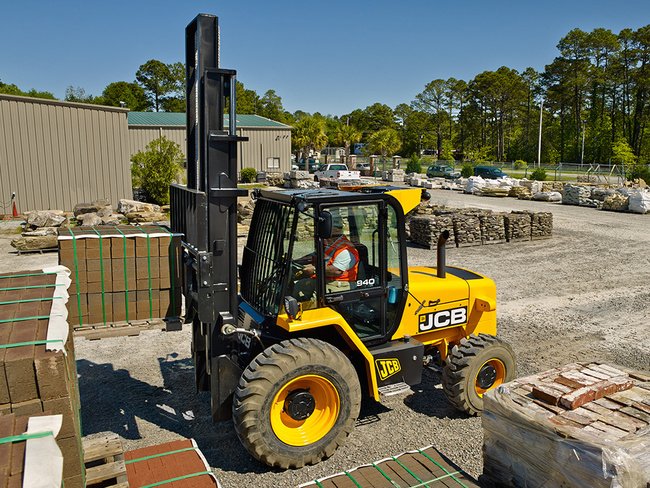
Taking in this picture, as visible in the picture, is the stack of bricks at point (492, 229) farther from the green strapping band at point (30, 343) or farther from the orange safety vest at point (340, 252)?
the green strapping band at point (30, 343)

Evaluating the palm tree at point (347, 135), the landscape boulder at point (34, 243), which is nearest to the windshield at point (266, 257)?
the landscape boulder at point (34, 243)

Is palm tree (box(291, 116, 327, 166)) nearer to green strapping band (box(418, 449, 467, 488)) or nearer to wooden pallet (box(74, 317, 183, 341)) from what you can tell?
wooden pallet (box(74, 317, 183, 341))

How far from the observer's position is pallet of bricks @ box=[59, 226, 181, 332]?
18.8 ft

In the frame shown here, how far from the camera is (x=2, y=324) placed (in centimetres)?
411

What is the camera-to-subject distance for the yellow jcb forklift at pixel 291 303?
5520 mm

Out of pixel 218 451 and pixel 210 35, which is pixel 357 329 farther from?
pixel 210 35

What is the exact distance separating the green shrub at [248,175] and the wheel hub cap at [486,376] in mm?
37008

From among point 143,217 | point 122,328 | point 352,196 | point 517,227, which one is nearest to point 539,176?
point 517,227

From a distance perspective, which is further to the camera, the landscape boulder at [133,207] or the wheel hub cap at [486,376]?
the landscape boulder at [133,207]

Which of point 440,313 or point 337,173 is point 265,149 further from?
point 440,313

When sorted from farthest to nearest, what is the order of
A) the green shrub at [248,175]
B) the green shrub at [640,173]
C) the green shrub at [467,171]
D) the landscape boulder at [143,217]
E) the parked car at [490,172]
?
the green shrub at [467,171], the parked car at [490,172], the green shrub at [248,175], the green shrub at [640,173], the landscape boulder at [143,217]

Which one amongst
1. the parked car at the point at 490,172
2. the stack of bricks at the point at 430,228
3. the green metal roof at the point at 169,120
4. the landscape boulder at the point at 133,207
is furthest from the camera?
the parked car at the point at 490,172

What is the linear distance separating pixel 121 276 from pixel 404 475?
3357mm

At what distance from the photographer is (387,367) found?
20.8ft
